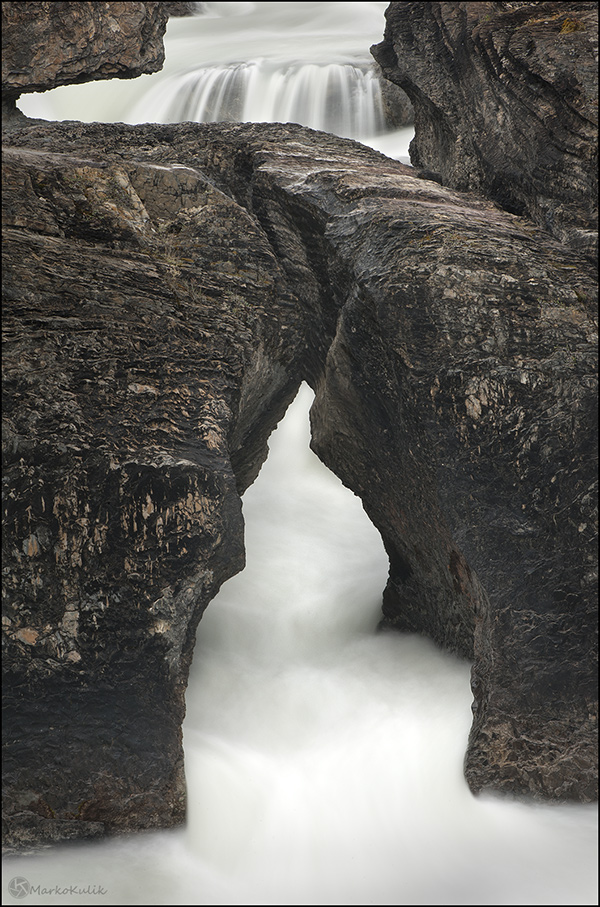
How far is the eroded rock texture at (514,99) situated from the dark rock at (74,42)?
161 centimetres

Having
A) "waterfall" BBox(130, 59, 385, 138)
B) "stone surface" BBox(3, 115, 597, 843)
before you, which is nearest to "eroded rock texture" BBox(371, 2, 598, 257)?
"stone surface" BBox(3, 115, 597, 843)

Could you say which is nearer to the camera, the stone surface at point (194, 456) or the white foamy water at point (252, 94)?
the stone surface at point (194, 456)

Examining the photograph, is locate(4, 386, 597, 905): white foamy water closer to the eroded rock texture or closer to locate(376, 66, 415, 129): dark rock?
the eroded rock texture

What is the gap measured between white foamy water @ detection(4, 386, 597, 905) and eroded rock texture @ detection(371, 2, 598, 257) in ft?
8.27

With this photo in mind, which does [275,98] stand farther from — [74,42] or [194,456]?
[194,456]

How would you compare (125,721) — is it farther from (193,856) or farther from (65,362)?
(65,362)

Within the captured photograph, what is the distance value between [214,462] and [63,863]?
5.81 feet

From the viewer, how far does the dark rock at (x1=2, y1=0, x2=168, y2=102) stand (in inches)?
169

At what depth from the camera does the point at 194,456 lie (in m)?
3.44

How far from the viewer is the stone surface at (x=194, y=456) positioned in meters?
3.28
